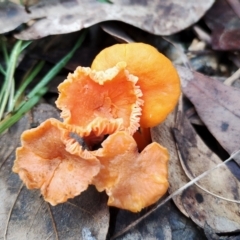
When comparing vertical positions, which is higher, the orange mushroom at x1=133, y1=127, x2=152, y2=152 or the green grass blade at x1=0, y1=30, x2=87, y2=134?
the orange mushroom at x1=133, y1=127, x2=152, y2=152

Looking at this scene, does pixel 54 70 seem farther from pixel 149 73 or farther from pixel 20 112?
pixel 149 73

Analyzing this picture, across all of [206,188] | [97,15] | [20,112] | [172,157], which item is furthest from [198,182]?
[97,15]

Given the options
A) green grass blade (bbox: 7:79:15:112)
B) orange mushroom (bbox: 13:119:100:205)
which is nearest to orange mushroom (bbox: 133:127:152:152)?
orange mushroom (bbox: 13:119:100:205)

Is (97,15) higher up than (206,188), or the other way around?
(97,15)

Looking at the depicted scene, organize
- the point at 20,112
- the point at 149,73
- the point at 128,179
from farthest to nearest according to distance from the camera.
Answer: the point at 20,112 → the point at 149,73 → the point at 128,179

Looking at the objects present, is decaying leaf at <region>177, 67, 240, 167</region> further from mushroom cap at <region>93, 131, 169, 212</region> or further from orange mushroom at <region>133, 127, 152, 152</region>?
mushroom cap at <region>93, 131, 169, 212</region>

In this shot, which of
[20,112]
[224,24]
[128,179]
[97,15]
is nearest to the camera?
[128,179]

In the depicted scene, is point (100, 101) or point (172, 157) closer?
point (100, 101)

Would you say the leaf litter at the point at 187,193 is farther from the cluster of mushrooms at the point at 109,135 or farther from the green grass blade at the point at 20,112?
the cluster of mushrooms at the point at 109,135

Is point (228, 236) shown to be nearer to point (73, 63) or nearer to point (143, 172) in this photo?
point (143, 172)
